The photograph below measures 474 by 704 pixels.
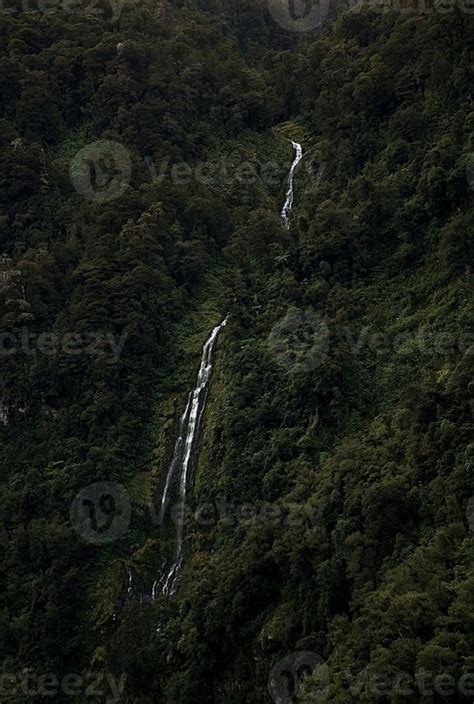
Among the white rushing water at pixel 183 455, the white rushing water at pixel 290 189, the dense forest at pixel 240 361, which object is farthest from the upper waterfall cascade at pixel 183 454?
the white rushing water at pixel 290 189

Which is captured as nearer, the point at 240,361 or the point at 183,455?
the point at 183,455

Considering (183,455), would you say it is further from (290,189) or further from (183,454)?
(290,189)

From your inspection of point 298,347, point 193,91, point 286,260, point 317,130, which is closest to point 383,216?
point 286,260

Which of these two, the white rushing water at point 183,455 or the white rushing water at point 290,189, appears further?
the white rushing water at point 290,189

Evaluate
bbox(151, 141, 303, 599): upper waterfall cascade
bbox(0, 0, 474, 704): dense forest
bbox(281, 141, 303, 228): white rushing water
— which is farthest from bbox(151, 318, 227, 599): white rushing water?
bbox(281, 141, 303, 228): white rushing water

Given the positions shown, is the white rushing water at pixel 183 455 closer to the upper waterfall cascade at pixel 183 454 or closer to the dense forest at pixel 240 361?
the upper waterfall cascade at pixel 183 454

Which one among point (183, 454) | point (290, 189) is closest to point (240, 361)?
point (183, 454)
